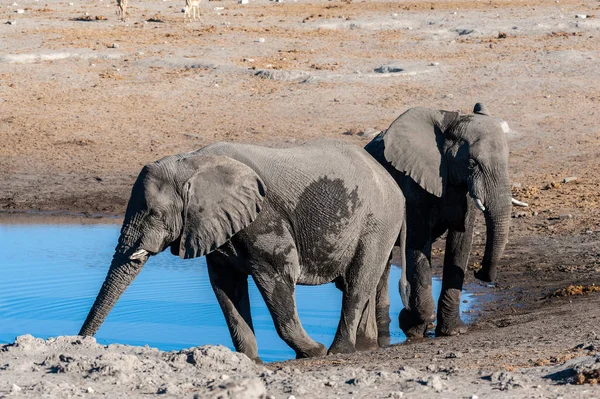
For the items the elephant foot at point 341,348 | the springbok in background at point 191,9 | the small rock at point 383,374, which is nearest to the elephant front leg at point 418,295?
the elephant foot at point 341,348

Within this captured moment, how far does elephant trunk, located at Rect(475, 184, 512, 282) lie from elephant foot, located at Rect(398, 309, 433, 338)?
28.9 inches

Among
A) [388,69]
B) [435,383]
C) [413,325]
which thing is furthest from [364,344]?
[388,69]

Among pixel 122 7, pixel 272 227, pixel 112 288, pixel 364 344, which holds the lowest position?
pixel 364 344

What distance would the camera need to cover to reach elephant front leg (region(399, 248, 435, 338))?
937cm

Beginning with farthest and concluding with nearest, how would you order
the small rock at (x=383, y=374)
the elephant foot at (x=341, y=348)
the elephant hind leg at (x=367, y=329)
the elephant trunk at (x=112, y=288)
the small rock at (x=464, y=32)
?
the small rock at (x=464, y=32), the elephant hind leg at (x=367, y=329), the elephant foot at (x=341, y=348), the elephant trunk at (x=112, y=288), the small rock at (x=383, y=374)

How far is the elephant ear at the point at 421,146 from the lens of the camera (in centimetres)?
912

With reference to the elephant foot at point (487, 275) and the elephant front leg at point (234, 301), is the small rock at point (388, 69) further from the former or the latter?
the elephant front leg at point (234, 301)

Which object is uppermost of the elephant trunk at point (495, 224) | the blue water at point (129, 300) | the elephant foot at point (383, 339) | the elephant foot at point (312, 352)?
the elephant trunk at point (495, 224)

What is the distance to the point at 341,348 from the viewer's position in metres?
8.17

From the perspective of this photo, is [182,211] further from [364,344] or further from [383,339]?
[383,339]

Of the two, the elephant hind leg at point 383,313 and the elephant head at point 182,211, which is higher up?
the elephant head at point 182,211

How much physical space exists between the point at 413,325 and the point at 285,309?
6.49ft

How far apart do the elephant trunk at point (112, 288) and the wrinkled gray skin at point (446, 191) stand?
7.32 feet

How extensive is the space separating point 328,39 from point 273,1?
6.58 meters
